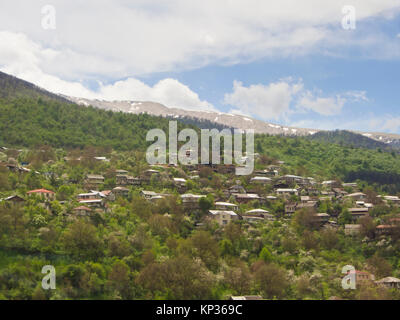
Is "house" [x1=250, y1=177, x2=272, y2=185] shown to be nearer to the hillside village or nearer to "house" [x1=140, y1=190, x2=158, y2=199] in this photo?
the hillside village

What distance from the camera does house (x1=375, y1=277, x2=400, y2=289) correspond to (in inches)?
1692

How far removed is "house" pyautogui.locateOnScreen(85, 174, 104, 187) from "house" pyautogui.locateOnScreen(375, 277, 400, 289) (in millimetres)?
39002

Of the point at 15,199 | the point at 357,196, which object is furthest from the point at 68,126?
the point at 357,196

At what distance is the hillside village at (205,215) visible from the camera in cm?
4209

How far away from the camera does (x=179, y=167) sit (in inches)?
3191

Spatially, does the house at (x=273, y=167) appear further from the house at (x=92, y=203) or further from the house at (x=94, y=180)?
the house at (x=92, y=203)

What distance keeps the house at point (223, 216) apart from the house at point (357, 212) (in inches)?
598

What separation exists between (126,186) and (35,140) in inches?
1293

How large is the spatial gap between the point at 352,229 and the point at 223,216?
1464cm

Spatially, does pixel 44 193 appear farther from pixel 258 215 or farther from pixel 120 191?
pixel 258 215

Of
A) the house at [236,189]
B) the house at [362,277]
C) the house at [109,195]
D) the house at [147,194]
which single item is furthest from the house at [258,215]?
the house at [362,277]
